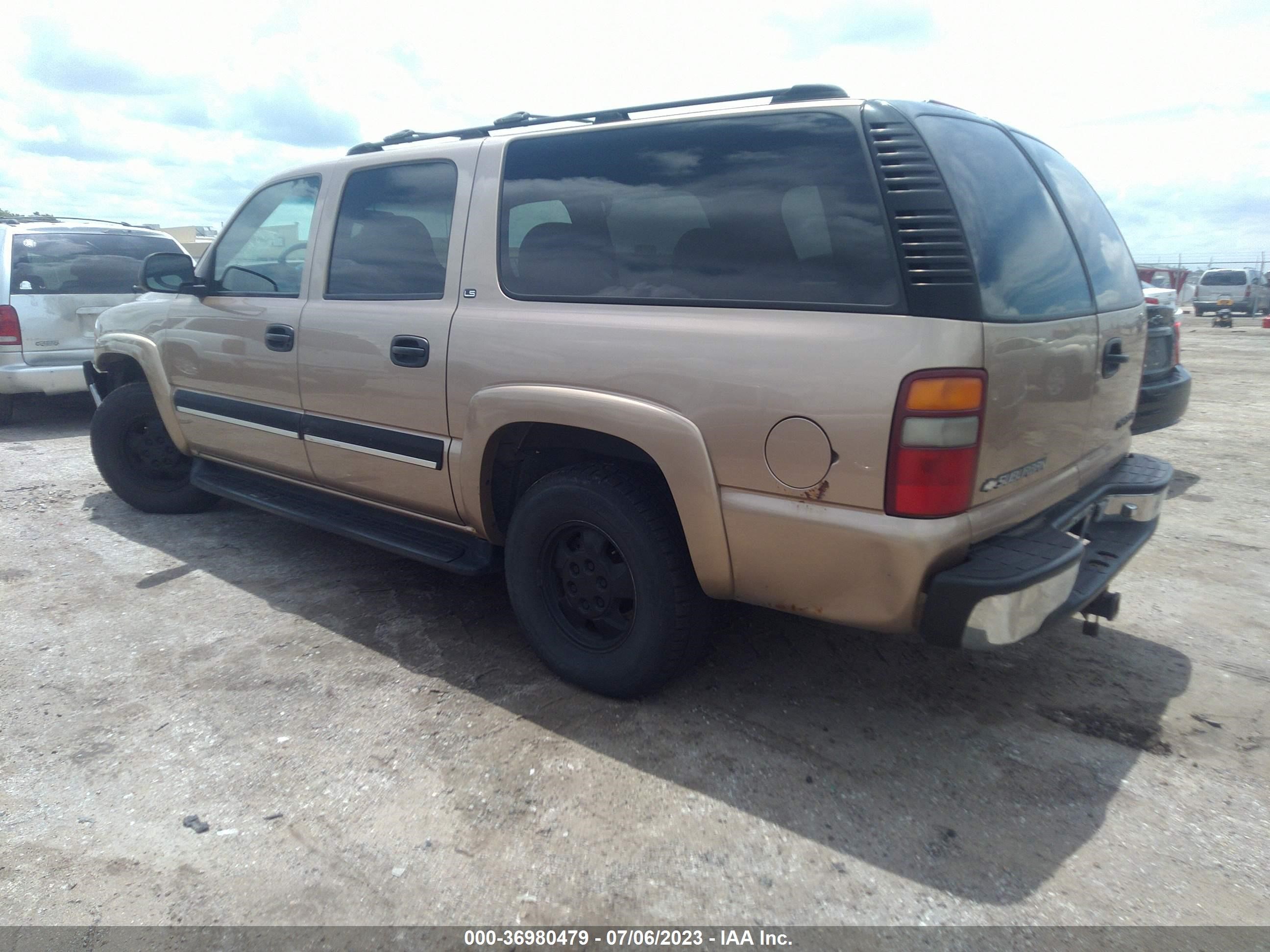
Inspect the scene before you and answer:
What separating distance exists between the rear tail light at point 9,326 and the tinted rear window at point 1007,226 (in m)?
7.55

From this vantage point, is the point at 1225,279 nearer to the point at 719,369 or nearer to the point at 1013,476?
the point at 1013,476

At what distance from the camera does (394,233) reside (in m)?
3.64

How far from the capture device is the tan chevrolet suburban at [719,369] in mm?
2354

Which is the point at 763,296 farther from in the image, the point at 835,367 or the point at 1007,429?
the point at 1007,429

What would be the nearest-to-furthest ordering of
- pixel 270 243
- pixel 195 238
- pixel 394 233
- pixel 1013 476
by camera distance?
pixel 1013 476 → pixel 394 233 → pixel 270 243 → pixel 195 238

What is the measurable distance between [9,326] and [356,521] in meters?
5.30

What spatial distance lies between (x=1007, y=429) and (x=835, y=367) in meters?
0.52

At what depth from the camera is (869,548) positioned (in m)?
2.39

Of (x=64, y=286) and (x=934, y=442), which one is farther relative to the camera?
(x=64, y=286)

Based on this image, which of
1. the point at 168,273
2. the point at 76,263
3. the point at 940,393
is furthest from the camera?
the point at 76,263

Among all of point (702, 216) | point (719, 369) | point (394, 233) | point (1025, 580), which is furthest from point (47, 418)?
point (1025, 580)

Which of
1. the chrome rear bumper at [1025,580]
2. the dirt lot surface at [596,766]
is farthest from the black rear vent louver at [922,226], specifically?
the dirt lot surface at [596,766]

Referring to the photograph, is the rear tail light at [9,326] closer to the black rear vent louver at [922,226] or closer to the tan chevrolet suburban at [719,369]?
the tan chevrolet suburban at [719,369]

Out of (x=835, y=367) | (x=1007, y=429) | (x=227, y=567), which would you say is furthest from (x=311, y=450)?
(x=1007, y=429)
